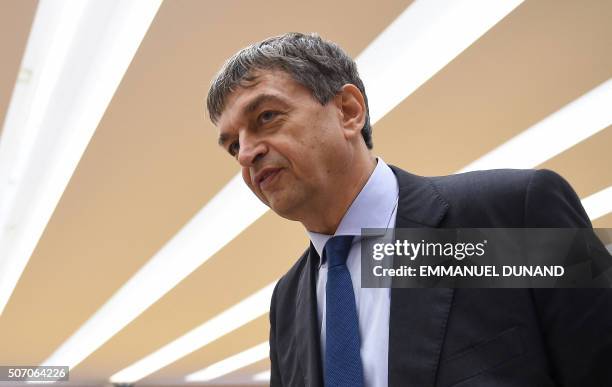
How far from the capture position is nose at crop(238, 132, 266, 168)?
1.84m

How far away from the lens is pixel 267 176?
1.84 metres

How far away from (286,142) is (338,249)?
1.15ft

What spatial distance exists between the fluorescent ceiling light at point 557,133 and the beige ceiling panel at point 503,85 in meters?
0.22

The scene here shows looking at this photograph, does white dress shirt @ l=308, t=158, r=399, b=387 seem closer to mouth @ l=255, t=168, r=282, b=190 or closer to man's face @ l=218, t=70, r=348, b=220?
man's face @ l=218, t=70, r=348, b=220

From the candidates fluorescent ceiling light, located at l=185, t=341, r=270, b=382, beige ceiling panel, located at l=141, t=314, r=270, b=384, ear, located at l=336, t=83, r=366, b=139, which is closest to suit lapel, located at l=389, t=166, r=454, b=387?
ear, located at l=336, t=83, r=366, b=139

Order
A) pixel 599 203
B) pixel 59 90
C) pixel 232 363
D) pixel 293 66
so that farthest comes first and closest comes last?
pixel 232 363 < pixel 599 203 < pixel 59 90 < pixel 293 66

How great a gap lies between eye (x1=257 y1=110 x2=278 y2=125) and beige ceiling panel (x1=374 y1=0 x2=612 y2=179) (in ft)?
13.9

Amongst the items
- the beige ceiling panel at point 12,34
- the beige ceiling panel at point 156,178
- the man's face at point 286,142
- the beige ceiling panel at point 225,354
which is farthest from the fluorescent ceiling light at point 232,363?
the man's face at point 286,142

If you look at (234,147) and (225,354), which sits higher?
(225,354)

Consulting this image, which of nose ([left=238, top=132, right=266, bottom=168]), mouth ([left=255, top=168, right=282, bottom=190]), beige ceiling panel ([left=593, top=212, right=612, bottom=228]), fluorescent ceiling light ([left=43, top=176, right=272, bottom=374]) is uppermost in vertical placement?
fluorescent ceiling light ([left=43, top=176, right=272, bottom=374])

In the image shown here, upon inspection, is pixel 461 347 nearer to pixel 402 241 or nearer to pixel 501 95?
pixel 402 241

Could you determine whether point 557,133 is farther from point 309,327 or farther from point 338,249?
point 309,327

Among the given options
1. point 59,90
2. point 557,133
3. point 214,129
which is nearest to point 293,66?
point 214,129

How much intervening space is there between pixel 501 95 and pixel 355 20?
185 centimetres
